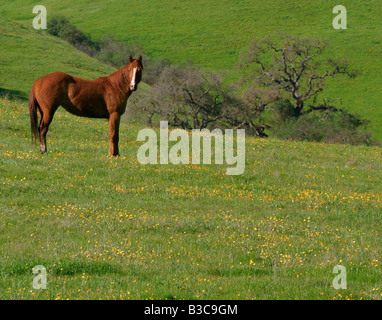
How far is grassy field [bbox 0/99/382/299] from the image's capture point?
862 centimetres

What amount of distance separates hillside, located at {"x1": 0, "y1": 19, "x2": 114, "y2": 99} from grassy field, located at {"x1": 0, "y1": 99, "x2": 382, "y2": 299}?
3862cm

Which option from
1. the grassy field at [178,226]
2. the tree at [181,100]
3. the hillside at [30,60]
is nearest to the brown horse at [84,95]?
the grassy field at [178,226]

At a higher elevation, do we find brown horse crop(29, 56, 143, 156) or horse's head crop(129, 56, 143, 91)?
horse's head crop(129, 56, 143, 91)

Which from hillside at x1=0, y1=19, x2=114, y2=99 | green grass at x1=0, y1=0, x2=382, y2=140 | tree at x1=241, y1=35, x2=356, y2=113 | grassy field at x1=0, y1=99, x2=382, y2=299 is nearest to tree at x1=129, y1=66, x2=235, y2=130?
tree at x1=241, y1=35, x2=356, y2=113

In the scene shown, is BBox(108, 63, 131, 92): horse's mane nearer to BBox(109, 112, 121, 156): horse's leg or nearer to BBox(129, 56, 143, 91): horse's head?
BBox(129, 56, 143, 91): horse's head

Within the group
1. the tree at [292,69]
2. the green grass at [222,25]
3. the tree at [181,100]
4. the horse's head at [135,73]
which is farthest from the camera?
the green grass at [222,25]

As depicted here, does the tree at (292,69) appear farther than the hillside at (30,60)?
No

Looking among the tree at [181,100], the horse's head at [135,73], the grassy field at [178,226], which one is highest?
the tree at [181,100]

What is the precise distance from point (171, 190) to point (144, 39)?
87.4 metres

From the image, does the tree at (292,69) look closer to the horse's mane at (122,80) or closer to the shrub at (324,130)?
the shrub at (324,130)

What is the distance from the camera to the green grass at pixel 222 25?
294 feet

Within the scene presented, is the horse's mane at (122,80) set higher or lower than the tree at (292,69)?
lower

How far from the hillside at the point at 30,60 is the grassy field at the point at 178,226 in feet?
127
